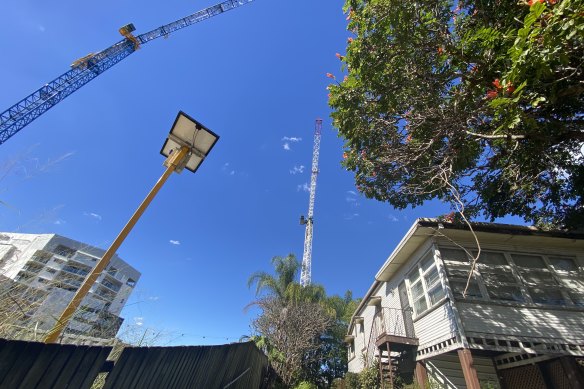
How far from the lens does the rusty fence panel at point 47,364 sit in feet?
5.50

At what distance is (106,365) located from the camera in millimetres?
2395

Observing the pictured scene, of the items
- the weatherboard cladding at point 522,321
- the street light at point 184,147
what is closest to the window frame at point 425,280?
the weatherboard cladding at point 522,321

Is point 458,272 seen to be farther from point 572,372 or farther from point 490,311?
point 572,372

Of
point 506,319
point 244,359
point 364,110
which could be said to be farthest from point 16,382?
point 506,319

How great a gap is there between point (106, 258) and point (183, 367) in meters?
1.92

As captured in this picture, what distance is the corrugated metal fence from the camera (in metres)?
1.73

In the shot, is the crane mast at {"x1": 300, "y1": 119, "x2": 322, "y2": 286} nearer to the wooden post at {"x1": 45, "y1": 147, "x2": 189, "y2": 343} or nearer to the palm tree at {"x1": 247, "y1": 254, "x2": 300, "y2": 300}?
the palm tree at {"x1": 247, "y1": 254, "x2": 300, "y2": 300}

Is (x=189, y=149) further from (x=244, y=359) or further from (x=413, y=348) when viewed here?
(x=413, y=348)

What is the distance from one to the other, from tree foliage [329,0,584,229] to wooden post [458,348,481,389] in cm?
437

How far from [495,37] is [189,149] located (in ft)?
17.2

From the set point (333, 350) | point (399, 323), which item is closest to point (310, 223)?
point (333, 350)

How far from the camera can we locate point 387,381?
1066 cm

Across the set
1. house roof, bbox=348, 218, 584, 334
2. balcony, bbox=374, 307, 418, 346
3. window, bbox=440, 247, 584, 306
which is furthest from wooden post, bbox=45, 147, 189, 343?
balcony, bbox=374, 307, 418, 346

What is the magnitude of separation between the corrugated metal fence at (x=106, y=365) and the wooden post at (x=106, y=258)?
1.09 ft
